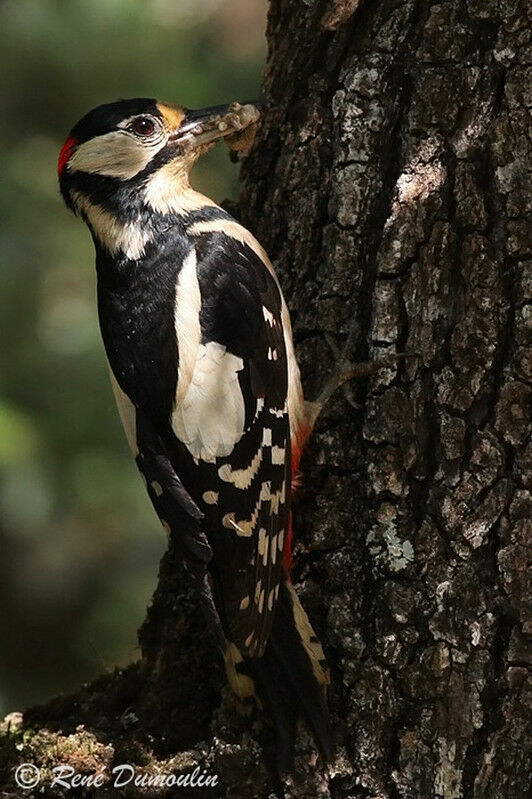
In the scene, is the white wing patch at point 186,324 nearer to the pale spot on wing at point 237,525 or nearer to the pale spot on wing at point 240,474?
the pale spot on wing at point 240,474

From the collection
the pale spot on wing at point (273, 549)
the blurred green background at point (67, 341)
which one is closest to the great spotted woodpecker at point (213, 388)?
the pale spot on wing at point (273, 549)

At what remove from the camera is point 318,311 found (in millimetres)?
2812

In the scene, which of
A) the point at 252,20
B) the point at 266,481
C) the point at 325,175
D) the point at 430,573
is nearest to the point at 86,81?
the point at 252,20

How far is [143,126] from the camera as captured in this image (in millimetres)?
3008

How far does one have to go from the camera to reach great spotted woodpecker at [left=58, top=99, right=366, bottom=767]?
2633 mm

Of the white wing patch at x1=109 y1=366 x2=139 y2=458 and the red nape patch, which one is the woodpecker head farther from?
the white wing patch at x1=109 y1=366 x2=139 y2=458

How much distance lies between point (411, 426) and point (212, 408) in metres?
0.51

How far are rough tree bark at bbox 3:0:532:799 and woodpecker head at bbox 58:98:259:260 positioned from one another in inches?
12.9

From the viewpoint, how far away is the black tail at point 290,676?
2511mm

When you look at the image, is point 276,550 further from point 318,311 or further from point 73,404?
point 73,404

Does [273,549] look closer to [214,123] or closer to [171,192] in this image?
[171,192]

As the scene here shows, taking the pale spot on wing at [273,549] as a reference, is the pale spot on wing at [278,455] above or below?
above

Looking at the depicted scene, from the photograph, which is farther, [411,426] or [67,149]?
[67,149]

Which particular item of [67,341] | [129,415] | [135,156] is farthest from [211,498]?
[67,341]
